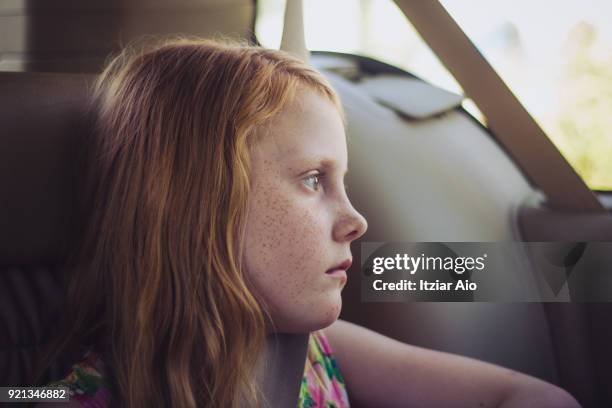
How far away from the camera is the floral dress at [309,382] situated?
69cm

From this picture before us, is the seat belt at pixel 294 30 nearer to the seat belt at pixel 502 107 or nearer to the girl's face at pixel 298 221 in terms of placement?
the seat belt at pixel 502 107

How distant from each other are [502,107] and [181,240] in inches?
21.8

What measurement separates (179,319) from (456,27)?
586mm

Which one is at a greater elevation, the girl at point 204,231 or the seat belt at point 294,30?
the seat belt at point 294,30

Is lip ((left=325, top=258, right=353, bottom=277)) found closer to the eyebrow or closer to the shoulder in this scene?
the eyebrow

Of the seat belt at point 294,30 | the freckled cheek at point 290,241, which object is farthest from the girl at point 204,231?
the seat belt at point 294,30

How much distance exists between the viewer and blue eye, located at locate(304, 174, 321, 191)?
72 cm

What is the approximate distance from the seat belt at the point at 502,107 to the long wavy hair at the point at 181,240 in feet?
1.16

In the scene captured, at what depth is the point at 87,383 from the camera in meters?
0.70

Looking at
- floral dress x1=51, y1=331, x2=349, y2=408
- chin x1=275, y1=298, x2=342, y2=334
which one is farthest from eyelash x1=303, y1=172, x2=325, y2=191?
floral dress x1=51, y1=331, x2=349, y2=408

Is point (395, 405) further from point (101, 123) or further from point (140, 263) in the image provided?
point (101, 123)

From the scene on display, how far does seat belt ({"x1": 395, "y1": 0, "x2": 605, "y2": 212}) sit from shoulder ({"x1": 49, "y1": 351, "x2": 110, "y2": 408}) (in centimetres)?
64

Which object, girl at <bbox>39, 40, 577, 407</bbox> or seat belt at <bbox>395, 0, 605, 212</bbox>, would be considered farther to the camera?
seat belt at <bbox>395, 0, 605, 212</bbox>

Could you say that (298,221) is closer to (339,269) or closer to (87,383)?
(339,269)
